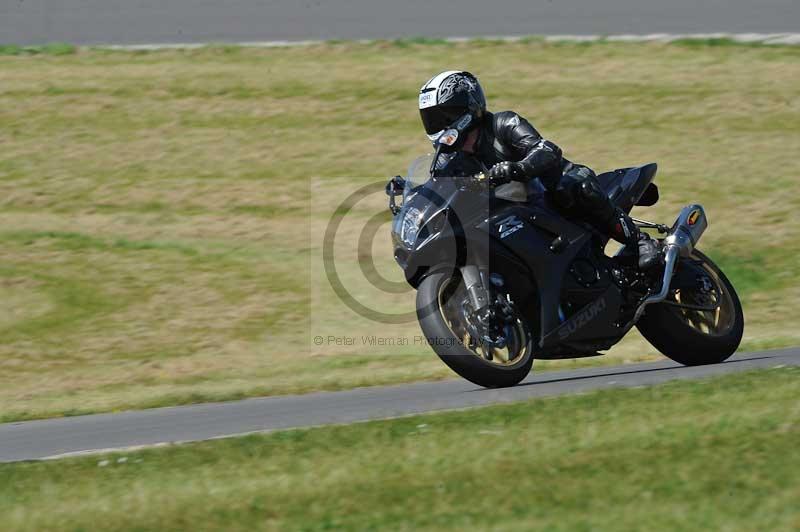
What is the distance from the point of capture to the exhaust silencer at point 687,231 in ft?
29.2

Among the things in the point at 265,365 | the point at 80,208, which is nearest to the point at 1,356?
the point at 265,365

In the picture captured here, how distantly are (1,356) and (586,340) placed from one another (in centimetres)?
674

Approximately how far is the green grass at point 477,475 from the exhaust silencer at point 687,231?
6.07 ft

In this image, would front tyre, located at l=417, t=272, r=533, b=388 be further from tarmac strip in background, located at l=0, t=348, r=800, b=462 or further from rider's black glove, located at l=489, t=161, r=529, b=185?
rider's black glove, located at l=489, t=161, r=529, b=185

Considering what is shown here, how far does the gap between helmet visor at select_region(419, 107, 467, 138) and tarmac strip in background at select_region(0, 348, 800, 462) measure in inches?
65.8

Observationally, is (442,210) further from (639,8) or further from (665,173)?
(639,8)

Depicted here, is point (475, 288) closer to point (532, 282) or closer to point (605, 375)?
point (532, 282)

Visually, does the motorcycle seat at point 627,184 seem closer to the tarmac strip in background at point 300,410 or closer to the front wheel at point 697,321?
the front wheel at point 697,321

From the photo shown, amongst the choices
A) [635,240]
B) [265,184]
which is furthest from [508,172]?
[265,184]

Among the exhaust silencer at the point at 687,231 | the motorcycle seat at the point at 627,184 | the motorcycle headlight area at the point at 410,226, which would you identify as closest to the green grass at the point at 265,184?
the exhaust silencer at the point at 687,231

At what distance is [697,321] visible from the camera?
9.00m

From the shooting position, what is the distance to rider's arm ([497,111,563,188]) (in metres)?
7.96

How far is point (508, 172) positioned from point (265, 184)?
392 inches

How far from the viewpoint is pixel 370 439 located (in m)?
6.58
